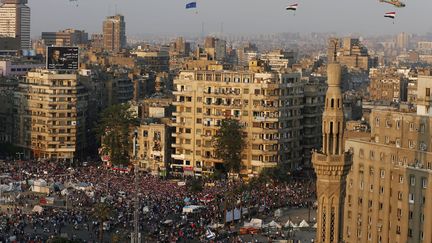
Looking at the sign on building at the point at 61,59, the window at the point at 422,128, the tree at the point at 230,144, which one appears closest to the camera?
the window at the point at 422,128

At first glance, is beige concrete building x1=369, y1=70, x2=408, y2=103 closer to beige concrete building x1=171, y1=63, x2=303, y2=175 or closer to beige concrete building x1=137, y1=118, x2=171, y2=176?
beige concrete building x1=171, y1=63, x2=303, y2=175

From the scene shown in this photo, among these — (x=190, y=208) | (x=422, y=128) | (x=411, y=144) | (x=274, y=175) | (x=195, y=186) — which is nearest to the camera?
(x=422, y=128)

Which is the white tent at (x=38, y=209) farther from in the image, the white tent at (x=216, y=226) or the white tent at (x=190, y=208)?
the white tent at (x=216, y=226)

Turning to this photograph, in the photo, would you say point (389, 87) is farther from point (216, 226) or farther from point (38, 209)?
point (38, 209)

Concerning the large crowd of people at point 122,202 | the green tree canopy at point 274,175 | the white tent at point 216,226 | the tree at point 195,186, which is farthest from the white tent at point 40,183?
the white tent at point 216,226

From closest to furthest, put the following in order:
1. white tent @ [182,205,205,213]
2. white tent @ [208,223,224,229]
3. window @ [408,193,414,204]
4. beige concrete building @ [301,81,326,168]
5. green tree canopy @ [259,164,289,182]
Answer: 1. window @ [408,193,414,204]
2. white tent @ [208,223,224,229]
3. white tent @ [182,205,205,213]
4. green tree canopy @ [259,164,289,182]
5. beige concrete building @ [301,81,326,168]

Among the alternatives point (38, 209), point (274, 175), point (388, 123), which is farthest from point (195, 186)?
point (388, 123)

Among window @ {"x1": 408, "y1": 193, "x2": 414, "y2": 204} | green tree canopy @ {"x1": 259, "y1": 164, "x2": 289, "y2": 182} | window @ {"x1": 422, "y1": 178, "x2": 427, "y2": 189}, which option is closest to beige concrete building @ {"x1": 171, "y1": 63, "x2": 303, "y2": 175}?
green tree canopy @ {"x1": 259, "y1": 164, "x2": 289, "y2": 182}
